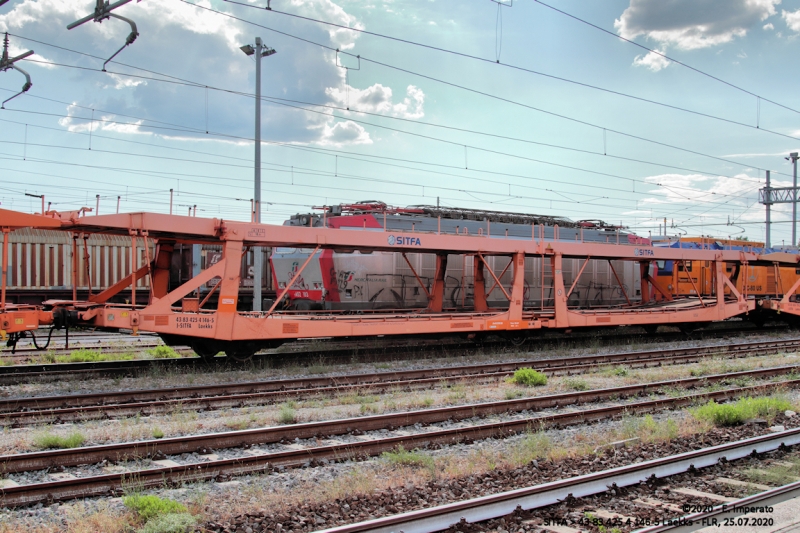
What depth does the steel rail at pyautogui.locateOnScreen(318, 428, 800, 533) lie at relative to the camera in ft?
16.1

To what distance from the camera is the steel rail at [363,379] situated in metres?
9.73

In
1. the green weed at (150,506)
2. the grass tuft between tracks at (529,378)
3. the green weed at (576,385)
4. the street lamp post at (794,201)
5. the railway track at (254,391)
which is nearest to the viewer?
the green weed at (150,506)

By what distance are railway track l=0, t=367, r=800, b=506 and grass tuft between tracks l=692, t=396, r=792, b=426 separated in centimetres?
93

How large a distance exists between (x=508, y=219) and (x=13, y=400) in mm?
16439

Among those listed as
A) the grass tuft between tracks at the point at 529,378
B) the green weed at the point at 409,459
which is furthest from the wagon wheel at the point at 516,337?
the green weed at the point at 409,459

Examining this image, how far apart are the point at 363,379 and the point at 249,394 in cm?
258

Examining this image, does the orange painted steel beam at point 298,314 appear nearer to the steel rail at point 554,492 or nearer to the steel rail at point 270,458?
the steel rail at point 270,458

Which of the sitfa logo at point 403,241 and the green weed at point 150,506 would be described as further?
the sitfa logo at point 403,241

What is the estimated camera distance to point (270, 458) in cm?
688

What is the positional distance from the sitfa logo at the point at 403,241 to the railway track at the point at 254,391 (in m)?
3.16

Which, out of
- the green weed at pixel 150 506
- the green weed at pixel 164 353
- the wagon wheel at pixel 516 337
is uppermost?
the wagon wheel at pixel 516 337

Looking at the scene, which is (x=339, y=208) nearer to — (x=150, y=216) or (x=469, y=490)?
(x=150, y=216)

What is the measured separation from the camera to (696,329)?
23062mm

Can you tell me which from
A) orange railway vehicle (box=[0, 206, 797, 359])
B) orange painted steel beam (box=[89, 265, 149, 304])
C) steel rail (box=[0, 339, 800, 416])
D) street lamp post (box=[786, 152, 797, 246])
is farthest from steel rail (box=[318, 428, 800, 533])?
street lamp post (box=[786, 152, 797, 246])
